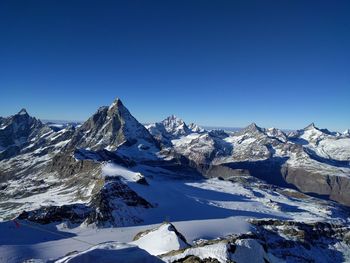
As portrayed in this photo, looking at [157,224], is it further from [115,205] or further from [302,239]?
[302,239]

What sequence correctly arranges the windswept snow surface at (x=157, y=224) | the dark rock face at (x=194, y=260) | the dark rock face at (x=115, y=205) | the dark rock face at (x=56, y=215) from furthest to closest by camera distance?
1. the dark rock face at (x=115, y=205)
2. the dark rock face at (x=56, y=215)
3. the windswept snow surface at (x=157, y=224)
4. the dark rock face at (x=194, y=260)

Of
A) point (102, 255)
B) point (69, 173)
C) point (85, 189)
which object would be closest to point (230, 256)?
point (102, 255)

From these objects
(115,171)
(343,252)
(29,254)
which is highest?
(115,171)

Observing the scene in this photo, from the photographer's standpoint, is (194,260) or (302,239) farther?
(302,239)

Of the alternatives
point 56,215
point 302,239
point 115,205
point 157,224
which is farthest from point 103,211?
point 302,239

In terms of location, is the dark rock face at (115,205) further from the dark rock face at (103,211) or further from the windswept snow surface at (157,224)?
the windswept snow surface at (157,224)

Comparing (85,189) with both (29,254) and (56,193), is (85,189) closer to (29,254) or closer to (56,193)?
(56,193)

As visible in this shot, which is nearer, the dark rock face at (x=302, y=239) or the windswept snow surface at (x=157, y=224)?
the windswept snow surface at (x=157, y=224)

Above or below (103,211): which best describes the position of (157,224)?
below

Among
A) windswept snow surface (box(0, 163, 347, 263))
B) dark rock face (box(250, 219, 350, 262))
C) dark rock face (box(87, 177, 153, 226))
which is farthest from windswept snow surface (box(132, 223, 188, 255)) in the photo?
dark rock face (box(87, 177, 153, 226))

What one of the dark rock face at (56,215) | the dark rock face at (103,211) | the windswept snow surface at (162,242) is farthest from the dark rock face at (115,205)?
the windswept snow surface at (162,242)

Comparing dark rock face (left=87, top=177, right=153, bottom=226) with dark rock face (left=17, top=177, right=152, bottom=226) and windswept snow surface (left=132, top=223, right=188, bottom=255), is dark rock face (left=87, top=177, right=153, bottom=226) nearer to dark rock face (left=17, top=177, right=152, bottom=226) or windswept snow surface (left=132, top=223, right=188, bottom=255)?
dark rock face (left=17, top=177, right=152, bottom=226)
